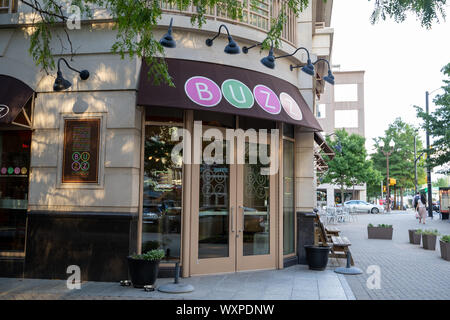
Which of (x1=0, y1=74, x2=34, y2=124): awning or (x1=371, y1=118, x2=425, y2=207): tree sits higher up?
(x1=371, y1=118, x2=425, y2=207): tree

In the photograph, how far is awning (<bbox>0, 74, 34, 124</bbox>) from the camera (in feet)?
25.1

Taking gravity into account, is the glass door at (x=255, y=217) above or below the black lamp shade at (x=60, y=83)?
below

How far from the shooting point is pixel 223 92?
8.17 m

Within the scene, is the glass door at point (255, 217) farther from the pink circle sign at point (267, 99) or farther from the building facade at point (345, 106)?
the building facade at point (345, 106)

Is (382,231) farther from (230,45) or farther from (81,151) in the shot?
(81,151)

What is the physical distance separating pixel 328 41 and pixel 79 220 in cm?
932

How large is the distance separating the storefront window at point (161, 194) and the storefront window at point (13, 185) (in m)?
2.59

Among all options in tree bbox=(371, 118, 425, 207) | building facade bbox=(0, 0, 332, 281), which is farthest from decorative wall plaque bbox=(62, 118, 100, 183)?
tree bbox=(371, 118, 425, 207)

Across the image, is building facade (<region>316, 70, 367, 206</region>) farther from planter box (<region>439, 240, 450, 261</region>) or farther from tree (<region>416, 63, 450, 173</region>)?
planter box (<region>439, 240, 450, 261</region>)

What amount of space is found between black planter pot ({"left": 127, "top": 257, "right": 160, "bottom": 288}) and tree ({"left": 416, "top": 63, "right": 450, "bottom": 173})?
21.6 m

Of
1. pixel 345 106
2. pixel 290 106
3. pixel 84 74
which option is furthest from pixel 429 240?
pixel 345 106

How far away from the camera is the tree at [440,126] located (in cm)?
2397

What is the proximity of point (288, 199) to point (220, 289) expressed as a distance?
3478 millimetres

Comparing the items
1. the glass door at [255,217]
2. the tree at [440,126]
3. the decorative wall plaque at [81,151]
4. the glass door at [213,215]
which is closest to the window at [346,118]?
the tree at [440,126]
